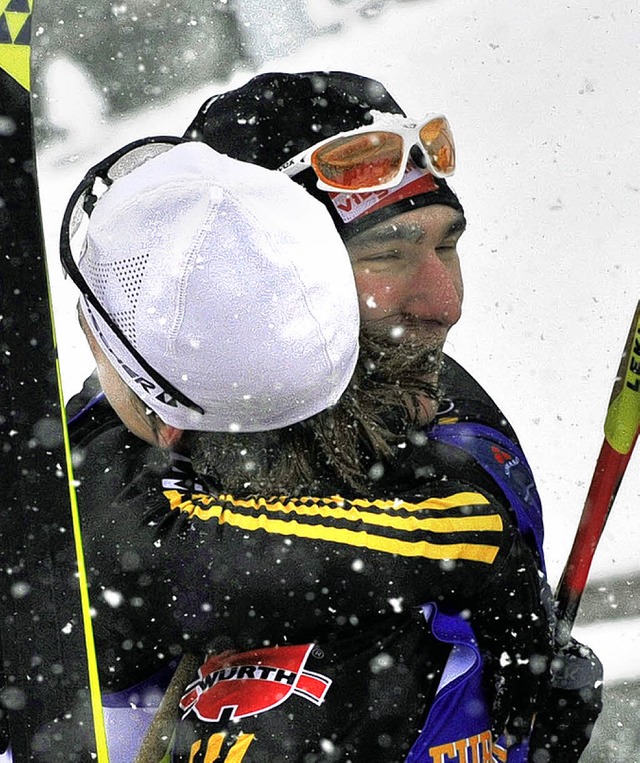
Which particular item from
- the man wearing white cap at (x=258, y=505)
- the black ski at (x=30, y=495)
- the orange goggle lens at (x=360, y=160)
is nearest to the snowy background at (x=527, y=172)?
the orange goggle lens at (x=360, y=160)

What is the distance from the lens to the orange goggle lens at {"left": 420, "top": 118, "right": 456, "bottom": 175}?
1816mm

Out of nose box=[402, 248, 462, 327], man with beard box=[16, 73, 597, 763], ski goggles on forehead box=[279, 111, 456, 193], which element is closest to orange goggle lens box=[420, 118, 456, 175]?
ski goggles on forehead box=[279, 111, 456, 193]

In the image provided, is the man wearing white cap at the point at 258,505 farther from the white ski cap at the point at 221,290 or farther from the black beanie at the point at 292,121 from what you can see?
the black beanie at the point at 292,121

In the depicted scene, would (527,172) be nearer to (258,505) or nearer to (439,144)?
(439,144)

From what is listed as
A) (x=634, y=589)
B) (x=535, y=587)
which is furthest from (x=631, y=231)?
(x=535, y=587)

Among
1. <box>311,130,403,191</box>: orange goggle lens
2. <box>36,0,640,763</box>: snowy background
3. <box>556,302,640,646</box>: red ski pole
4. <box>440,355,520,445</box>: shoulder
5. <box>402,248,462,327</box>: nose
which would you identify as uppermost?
<box>311,130,403,191</box>: orange goggle lens

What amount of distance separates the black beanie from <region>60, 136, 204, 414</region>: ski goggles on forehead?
1.38ft

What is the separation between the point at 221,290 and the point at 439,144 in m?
0.88

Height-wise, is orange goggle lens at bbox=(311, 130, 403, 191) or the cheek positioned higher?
orange goggle lens at bbox=(311, 130, 403, 191)

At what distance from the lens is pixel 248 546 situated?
1158 millimetres

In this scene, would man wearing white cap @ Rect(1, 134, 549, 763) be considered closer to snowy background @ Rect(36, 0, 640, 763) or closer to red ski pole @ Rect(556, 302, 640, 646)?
red ski pole @ Rect(556, 302, 640, 646)

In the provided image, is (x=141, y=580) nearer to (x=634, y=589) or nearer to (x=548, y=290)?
(x=634, y=589)

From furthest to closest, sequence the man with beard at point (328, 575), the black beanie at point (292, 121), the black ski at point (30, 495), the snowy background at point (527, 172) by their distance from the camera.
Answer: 1. the snowy background at point (527, 172)
2. the black beanie at point (292, 121)
3. the man with beard at point (328, 575)
4. the black ski at point (30, 495)

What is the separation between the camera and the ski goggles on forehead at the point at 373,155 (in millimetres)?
1724
